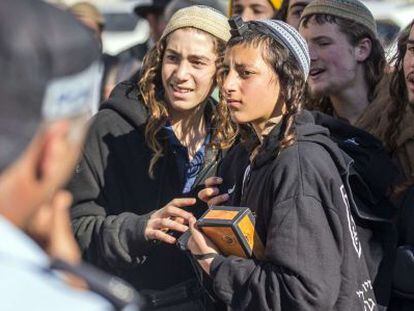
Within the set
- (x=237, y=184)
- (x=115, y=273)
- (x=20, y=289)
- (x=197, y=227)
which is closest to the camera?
(x=20, y=289)

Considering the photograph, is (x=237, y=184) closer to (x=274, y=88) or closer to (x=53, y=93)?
(x=274, y=88)

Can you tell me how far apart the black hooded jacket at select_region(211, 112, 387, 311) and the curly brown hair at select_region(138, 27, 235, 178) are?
2.17ft

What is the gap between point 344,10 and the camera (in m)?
4.24

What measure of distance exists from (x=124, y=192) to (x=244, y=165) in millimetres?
630

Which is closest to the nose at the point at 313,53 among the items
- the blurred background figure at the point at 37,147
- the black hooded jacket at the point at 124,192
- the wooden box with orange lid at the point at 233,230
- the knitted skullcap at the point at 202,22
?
the knitted skullcap at the point at 202,22

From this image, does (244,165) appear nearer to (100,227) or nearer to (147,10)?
(100,227)

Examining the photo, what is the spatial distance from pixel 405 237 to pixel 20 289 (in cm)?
226

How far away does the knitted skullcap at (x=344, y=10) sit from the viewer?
13.9 feet

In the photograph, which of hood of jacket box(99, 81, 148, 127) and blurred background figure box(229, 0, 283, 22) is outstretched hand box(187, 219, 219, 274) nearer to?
hood of jacket box(99, 81, 148, 127)

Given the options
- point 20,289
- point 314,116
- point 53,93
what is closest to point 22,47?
point 53,93

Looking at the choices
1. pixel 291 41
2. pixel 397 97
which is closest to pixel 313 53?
pixel 397 97

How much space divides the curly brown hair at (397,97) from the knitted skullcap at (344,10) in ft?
1.09

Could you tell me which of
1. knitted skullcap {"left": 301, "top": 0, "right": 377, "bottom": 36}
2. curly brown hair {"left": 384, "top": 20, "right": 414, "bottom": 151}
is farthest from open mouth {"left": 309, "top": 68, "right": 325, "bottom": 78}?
curly brown hair {"left": 384, "top": 20, "right": 414, "bottom": 151}

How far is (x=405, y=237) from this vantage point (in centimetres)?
336
